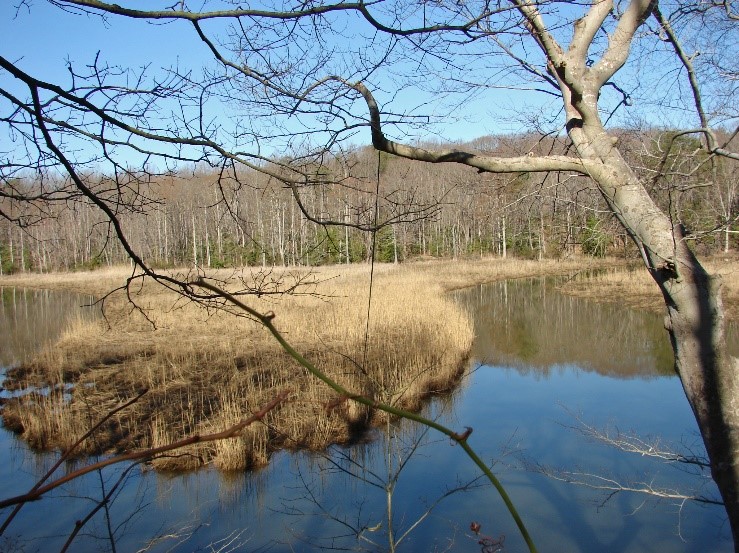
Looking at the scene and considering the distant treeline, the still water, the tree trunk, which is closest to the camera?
the tree trunk

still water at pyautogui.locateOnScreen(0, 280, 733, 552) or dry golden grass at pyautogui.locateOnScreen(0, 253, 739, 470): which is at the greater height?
dry golden grass at pyautogui.locateOnScreen(0, 253, 739, 470)

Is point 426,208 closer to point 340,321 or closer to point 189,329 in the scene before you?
point 340,321

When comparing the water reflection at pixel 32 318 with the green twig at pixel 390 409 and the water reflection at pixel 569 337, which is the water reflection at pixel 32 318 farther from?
the green twig at pixel 390 409

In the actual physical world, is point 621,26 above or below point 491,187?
above

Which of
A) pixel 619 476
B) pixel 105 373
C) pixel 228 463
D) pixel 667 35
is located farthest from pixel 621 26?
pixel 105 373

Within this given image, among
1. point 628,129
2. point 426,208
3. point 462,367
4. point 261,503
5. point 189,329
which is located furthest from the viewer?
point 189,329

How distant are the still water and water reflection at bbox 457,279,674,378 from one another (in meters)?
1.10

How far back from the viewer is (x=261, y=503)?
612 cm

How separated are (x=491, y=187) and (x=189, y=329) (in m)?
12.1

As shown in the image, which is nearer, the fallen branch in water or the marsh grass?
the fallen branch in water

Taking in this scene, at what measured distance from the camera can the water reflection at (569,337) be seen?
36.2 ft

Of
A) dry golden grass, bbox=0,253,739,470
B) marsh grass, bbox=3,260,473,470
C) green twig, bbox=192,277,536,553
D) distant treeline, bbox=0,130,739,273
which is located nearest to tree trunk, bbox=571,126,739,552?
distant treeline, bbox=0,130,739,273

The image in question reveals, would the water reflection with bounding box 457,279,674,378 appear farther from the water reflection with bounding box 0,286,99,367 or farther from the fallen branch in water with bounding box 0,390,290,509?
the fallen branch in water with bounding box 0,390,290,509

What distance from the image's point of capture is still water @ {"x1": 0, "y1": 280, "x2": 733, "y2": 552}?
17.6 feet
